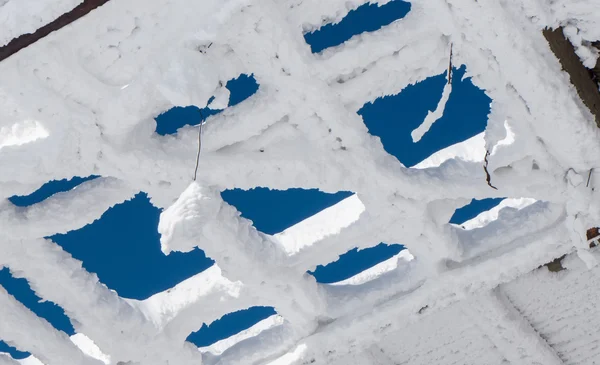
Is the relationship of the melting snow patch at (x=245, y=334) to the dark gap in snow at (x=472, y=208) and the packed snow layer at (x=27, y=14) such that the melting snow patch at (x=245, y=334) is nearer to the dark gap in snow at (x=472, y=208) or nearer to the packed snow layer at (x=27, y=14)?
the dark gap in snow at (x=472, y=208)

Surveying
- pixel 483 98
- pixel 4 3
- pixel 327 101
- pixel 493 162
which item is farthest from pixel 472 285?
pixel 4 3

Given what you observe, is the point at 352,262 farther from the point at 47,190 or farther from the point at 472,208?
the point at 47,190

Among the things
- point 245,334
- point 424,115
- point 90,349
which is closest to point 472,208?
point 424,115

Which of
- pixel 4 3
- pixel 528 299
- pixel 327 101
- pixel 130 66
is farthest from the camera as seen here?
pixel 528 299

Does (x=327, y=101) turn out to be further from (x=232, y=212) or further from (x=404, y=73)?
(x=232, y=212)

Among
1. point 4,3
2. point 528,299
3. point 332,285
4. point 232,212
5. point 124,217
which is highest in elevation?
point 4,3

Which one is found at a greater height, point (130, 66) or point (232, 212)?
point (130, 66)

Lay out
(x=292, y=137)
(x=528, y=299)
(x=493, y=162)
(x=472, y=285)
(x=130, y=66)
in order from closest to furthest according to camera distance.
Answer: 1. (x=130, y=66)
2. (x=292, y=137)
3. (x=493, y=162)
4. (x=472, y=285)
5. (x=528, y=299)
